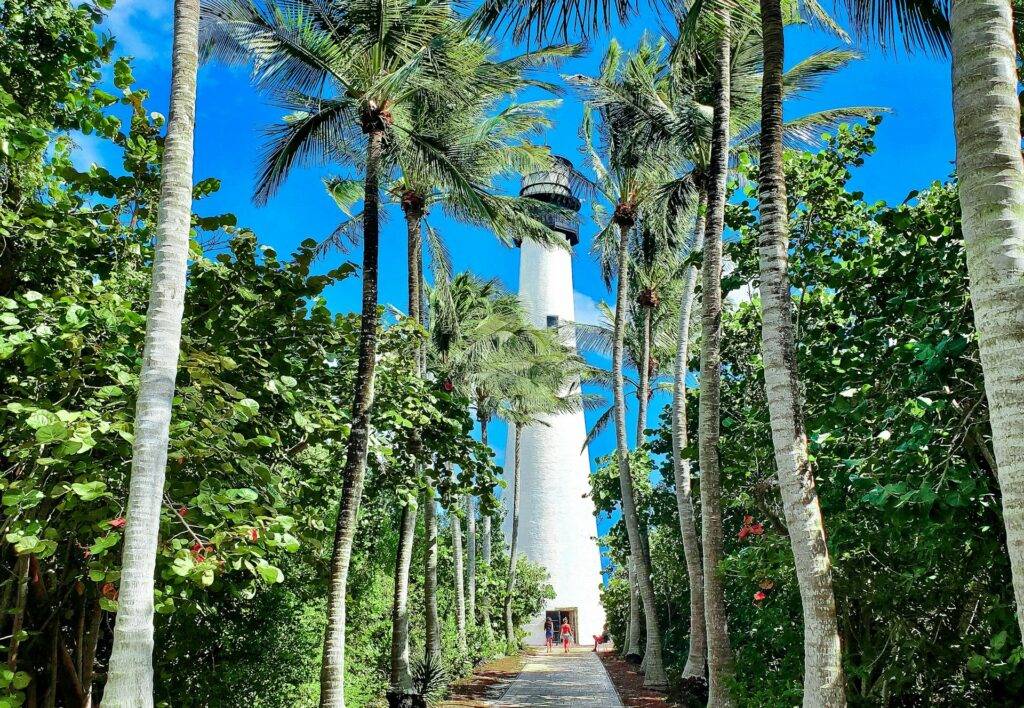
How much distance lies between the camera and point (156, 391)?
452 cm

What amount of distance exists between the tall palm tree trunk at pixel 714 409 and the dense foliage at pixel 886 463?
0.34m

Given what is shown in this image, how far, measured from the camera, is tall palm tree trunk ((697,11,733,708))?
816 centimetres

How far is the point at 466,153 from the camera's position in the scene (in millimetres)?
11953

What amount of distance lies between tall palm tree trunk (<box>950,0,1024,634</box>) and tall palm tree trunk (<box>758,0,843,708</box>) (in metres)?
2.47

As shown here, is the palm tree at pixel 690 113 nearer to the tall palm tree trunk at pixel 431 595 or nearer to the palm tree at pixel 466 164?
the palm tree at pixel 466 164

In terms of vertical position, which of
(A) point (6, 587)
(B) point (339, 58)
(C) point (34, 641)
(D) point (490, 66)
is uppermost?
(D) point (490, 66)

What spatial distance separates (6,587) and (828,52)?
14.3 m

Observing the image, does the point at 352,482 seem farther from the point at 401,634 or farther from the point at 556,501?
the point at 556,501

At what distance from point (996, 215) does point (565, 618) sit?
36447mm

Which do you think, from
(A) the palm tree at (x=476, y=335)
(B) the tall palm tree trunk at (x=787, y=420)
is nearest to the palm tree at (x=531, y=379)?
(A) the palm tree at (x=476, y=335)

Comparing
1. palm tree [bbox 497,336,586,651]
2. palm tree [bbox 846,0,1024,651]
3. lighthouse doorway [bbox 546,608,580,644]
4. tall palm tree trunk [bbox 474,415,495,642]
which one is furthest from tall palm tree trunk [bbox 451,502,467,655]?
palm tree [bbox 846,0,1024,651]

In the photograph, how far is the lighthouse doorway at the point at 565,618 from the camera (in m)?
37.6

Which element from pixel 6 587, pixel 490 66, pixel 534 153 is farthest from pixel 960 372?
pixel 534 153

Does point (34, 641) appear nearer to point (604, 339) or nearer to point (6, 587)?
point (6, 587)
